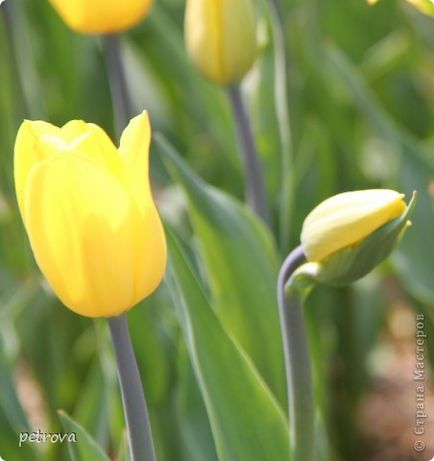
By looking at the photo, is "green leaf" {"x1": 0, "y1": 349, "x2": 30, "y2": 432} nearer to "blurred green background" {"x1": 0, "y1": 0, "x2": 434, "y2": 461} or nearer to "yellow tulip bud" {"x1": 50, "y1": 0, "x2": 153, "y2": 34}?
"blurred green background" {"x1": 0, "y1": 0, "x2": 434, "y2": 461}

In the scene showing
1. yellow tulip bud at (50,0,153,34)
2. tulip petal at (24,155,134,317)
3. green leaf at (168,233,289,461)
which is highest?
yellow tulip bud at (50,0,153,34)

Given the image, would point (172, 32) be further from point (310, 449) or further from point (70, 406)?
point (310, 449)

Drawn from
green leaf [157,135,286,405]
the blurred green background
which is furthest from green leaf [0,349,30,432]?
green leaf [157,135,286,405]

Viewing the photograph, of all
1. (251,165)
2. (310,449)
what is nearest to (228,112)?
(251,165)

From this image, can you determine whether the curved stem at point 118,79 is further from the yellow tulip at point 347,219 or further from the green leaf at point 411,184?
the yellow tulip at point 347,219

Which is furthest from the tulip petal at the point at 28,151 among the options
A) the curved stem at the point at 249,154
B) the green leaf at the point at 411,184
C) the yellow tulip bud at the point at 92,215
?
the green leaf at the point at 411,184

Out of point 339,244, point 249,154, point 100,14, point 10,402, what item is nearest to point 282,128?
point 249,154
